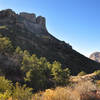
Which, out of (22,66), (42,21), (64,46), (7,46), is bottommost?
(22,66)

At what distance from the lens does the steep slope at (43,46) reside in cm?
7494

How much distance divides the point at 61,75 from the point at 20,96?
2448 centimetres

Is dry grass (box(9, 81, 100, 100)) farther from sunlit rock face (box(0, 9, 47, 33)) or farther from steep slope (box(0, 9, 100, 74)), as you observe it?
sunlit rock face (box(0, 9, 47, 33))

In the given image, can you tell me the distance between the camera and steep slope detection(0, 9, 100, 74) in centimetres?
7494

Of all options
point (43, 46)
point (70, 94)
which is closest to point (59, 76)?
point (70, 94)

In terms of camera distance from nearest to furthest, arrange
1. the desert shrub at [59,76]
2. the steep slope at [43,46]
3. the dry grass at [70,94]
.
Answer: the dry grass at [70,94] < the desert shrub at [59,76] < the steep slope at [43,46]

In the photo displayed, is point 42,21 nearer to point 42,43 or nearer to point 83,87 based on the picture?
point 42,43

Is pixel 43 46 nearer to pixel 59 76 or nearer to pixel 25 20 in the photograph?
pixel 25 20

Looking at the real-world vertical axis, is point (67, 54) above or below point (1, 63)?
above

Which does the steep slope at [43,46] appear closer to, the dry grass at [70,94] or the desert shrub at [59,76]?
the desert shrub at [59,76]

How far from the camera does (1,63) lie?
3138 cm

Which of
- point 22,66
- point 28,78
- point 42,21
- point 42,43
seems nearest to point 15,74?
point 22,66

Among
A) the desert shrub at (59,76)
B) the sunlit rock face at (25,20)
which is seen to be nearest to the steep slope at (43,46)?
the sunlit rock face at (25,20)

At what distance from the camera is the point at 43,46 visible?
87.1m
